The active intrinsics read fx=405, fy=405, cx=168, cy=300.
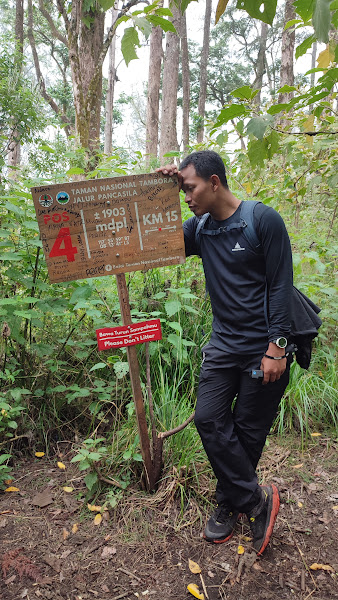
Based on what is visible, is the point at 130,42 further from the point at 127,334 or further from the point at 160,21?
the point at 127,334

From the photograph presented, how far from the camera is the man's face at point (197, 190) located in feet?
6.44

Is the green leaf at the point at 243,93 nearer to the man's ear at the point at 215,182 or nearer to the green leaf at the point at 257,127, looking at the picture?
the green leaf at the point at 257,127

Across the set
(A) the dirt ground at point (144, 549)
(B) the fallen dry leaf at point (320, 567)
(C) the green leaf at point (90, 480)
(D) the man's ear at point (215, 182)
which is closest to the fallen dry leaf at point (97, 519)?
(A) the dirt ground at point (144, 549)

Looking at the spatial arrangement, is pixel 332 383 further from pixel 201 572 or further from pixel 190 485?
pixel 201 572

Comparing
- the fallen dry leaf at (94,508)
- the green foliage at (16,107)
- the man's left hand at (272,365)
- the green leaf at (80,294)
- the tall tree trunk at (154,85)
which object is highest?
the tall tree trunk at (154,85)

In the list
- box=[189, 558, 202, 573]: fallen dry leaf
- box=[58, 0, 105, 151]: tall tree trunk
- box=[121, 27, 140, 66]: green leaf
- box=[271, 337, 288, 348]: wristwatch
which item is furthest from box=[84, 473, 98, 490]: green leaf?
box=[58, 0, 105, 151]: tall tree trunk

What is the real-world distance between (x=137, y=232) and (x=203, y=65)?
63.8 feet

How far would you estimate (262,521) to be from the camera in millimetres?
2158

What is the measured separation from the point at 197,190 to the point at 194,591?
6.22ft

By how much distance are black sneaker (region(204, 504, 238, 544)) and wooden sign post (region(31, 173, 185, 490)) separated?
1366mm

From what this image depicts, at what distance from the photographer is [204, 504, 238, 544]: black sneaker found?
217 cm

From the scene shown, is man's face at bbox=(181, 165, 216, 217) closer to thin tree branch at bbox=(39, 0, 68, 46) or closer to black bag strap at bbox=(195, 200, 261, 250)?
black bag strap at bbox=(195, 200, 261, 250)

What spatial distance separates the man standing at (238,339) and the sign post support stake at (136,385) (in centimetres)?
34

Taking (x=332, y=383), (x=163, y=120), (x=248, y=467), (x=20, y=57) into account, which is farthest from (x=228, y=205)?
(x=163, y=120)
